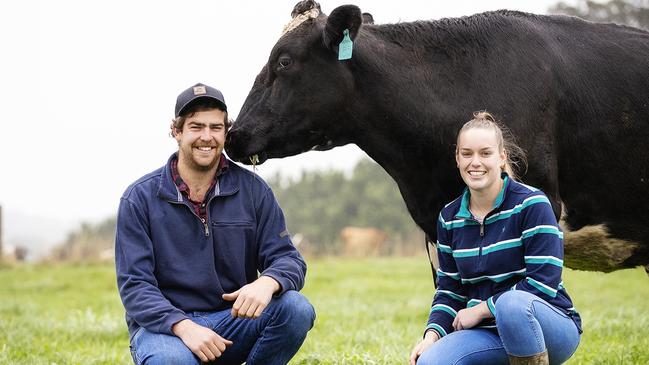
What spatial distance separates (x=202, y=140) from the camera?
418 centimetres

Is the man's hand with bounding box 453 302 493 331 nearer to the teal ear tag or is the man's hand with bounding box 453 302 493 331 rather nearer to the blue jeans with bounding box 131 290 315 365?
the blue jeans with bounding box 131 290 315 365

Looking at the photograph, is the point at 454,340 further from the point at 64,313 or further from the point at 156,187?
the point at 64,313

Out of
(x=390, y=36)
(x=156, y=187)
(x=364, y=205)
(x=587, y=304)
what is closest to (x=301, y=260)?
(x=156, y=187)

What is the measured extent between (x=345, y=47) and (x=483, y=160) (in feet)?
4.08

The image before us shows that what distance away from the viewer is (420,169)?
463 centimetres

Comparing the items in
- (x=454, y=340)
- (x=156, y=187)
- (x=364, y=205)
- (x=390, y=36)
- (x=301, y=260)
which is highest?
(x=390, y=36)

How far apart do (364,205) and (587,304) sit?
4450cm

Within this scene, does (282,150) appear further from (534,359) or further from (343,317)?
(343,317)

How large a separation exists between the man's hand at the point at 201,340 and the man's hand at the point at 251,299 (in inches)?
6.4

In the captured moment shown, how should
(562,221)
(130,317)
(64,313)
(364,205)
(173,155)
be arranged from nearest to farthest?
(130,317) < (173,155) < (562,221) < (64,313) < (364,205)

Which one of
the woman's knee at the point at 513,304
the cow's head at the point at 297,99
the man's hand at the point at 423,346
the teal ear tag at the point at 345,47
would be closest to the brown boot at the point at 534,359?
the woman's knee at the point at 513,304

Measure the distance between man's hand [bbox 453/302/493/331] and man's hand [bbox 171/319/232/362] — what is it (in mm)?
1139

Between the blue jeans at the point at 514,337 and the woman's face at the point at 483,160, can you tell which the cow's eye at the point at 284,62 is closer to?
the woman's face at the point at 483,160

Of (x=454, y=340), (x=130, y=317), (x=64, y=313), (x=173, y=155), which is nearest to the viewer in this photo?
(x=454, y=340)
